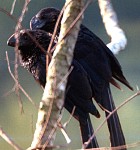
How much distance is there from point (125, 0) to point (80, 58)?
Result: 219cm

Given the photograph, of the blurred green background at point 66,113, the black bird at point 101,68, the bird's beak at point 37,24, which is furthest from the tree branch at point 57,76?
the blurred green background at point 66,113

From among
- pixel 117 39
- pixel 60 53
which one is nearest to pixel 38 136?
pixel 60 53

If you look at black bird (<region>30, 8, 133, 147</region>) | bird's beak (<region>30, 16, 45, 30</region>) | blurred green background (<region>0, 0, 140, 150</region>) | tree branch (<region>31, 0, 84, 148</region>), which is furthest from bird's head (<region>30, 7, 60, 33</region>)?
blurred green background (<region>0, 0, 140, 150</region>)

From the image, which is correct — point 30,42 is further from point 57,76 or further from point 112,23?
point 57,76

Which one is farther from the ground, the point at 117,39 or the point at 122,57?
the point at 117,39

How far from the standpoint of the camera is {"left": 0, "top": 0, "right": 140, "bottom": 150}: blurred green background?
5.22 meters

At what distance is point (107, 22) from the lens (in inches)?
121

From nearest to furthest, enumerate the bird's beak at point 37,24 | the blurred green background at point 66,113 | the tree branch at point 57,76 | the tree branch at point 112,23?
the tree branch at point 57,76
the tree branch at point 112,23
the bird's beak at point 37,24
the blurred green background at point 66,113

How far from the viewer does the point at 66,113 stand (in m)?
5.30

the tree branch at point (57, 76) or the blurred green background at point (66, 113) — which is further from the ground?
the tree branch at point (57, 76)

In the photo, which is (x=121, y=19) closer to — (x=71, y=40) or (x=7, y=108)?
(x=7, y=108)

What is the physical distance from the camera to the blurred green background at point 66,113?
522 centimetres

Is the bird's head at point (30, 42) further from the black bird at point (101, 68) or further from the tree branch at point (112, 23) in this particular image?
the tree branch at point (112, 23)

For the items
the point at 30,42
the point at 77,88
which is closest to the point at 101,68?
the point at 77,88
